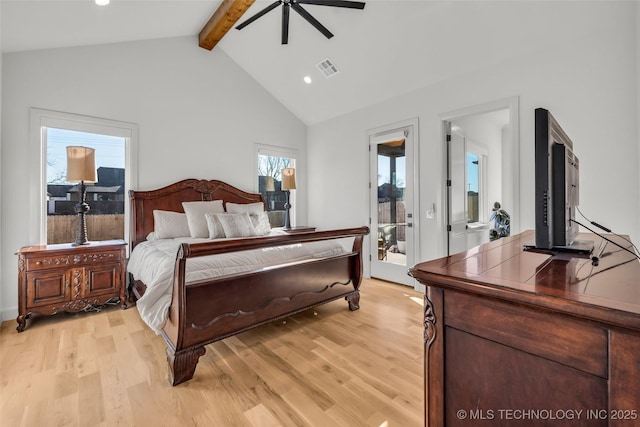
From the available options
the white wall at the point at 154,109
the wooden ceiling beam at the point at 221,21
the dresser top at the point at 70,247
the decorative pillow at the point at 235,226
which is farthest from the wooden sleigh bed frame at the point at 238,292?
the wooden ceiling beam at the point at 221,21

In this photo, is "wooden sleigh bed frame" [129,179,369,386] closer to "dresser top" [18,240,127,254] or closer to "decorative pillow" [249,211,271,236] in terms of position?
"dresser top" [18,240,127,254]

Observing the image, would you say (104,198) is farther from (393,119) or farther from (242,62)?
(393,119)

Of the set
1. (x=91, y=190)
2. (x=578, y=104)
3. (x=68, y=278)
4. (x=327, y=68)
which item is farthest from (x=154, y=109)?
(x=578, y=104)

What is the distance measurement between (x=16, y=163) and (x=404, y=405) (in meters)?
4.21

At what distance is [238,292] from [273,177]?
3290 mm

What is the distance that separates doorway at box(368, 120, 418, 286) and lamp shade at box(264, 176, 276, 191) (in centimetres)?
179

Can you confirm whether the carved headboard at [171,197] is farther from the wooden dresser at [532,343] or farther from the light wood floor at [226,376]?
the wooden dresser at [532,343]

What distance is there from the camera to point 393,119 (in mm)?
4203

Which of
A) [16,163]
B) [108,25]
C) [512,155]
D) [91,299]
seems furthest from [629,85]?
[16,163]

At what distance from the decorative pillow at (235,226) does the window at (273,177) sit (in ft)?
4.82

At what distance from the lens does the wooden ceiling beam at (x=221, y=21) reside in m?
3.29

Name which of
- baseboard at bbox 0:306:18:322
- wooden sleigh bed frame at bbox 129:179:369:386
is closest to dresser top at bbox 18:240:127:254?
wooden sleigh bed frame at bbox 129:179:369:386

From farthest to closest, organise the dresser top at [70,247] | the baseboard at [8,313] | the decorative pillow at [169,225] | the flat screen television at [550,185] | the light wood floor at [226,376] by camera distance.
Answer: the decorative pillow at [169,225] < the baseboard at [8,313] < the dresser top at [70,247] < the light wood floor at [226,376] < the flat screen television at [550,185]

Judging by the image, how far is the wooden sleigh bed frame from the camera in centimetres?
187
